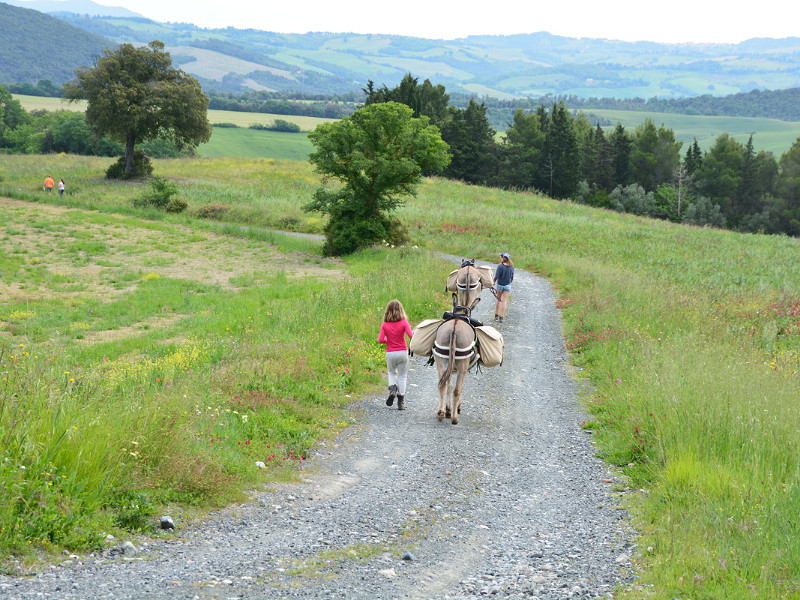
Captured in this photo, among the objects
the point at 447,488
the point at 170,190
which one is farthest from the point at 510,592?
the point at 170,190

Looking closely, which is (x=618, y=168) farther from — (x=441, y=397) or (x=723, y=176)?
(x=441, y=397)

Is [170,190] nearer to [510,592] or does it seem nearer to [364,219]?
[364,219]

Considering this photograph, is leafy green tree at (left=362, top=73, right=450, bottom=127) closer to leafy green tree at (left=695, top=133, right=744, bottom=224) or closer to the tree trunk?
the tree trunk

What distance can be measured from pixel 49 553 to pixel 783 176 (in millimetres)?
110857

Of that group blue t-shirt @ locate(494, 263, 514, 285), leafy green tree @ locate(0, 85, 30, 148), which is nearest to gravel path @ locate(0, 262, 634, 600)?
blue t-shirt @ locate(494, 263, 514, 285)

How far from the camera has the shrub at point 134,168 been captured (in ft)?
197

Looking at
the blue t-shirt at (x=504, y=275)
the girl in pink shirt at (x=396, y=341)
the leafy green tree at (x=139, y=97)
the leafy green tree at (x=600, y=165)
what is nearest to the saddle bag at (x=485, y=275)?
the blue t-shirt at (x=504, y=275)

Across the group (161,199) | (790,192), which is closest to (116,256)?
(161,199)

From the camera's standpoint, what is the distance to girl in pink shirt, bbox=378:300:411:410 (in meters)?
11.6

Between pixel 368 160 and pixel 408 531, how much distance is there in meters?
26.6

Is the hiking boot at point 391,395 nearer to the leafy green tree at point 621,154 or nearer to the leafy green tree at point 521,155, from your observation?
the leafy green tree at point 521,155

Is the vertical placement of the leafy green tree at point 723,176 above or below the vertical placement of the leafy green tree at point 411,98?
below

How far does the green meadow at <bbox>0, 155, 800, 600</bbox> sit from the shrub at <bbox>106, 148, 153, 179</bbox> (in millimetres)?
22308

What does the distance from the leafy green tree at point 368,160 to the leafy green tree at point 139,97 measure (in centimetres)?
2961
